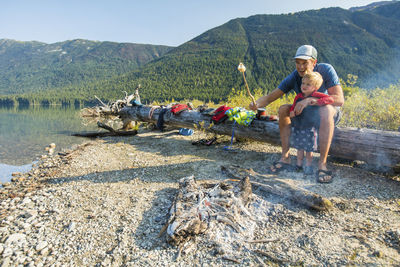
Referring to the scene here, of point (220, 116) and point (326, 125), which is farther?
point (220, 116)

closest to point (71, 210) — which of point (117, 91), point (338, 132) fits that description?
point (338, 132)

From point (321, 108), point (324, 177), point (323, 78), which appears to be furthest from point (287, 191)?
point (323, 78)

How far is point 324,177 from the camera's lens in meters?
3.33

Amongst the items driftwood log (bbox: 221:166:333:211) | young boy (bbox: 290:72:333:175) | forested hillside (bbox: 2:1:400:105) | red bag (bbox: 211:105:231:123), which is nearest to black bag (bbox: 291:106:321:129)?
young boy (bbox: 290:72:333:175)

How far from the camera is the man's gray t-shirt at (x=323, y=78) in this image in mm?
3473

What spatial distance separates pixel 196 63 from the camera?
98.5m

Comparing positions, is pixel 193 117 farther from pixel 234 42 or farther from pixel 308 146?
pixel 234 42

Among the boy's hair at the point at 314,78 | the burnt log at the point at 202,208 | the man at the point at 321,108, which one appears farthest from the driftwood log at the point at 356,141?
the burnt log at the point at 202,208

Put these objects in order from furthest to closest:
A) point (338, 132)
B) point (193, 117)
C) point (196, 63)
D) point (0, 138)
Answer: point (196, 63), point (0, 138), point (193, 117), point (338, 132)

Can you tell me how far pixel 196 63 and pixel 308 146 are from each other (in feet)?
328

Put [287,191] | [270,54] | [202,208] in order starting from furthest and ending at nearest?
[270,54]
[287,191]
[202,208]

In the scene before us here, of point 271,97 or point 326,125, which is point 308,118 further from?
point 271,97

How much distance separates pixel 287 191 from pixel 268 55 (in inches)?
3671

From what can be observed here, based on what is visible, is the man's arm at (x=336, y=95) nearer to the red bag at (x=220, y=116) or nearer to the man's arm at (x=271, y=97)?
the man's arm at (x=271, y=97)
